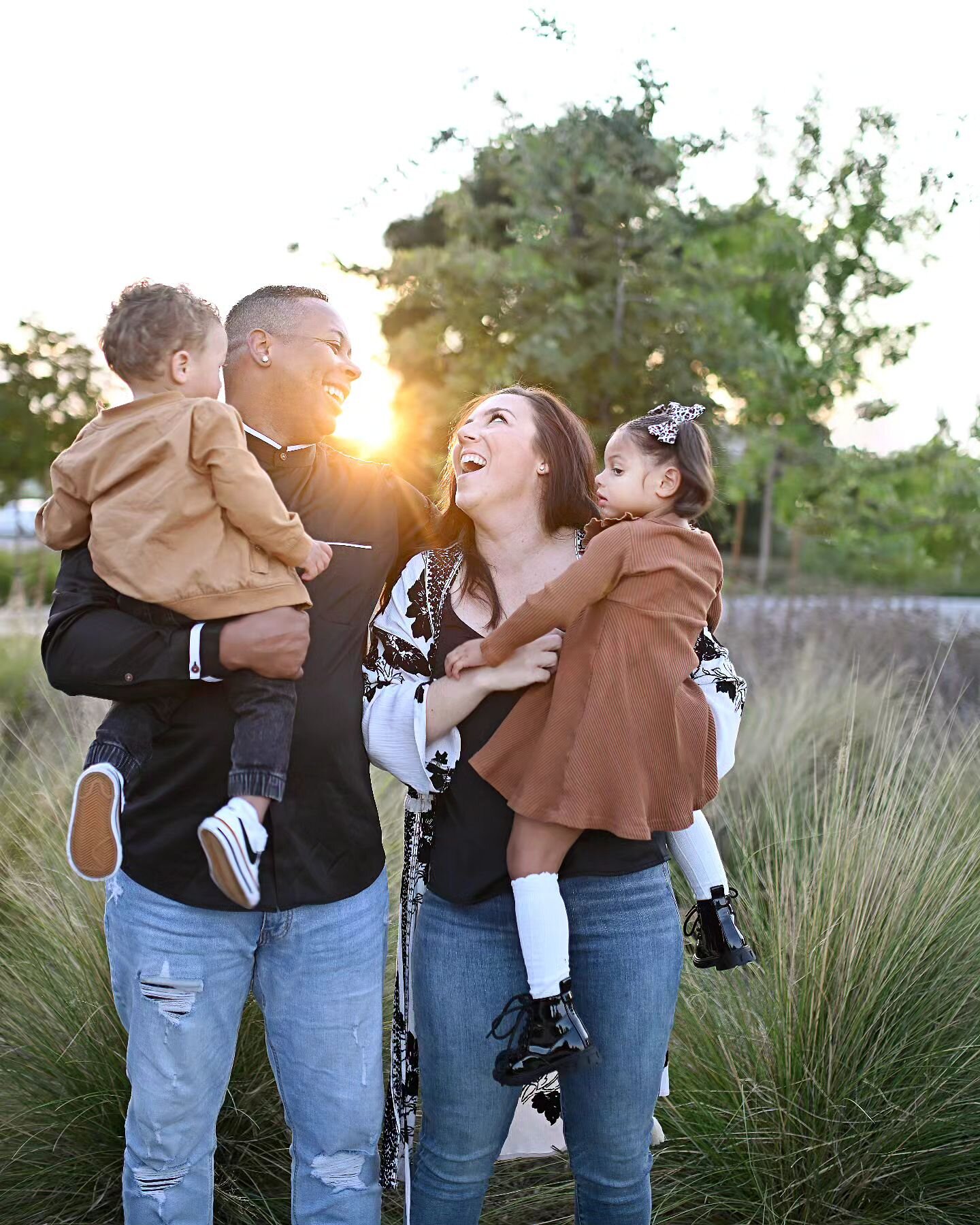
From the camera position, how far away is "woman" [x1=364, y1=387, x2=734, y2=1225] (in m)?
2.25

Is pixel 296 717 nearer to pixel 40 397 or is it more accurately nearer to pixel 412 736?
pixel 412 736

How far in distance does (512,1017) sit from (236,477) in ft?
4.13

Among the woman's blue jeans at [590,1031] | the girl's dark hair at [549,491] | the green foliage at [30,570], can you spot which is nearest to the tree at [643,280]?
the girl's dark hair at [549,491]

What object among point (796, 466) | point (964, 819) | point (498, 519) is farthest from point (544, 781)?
point (796, 466)

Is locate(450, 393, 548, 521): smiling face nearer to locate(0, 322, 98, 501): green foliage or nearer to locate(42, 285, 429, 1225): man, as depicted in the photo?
locate(42, 285, 429, 1225): man

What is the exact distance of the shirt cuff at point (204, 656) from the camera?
204 cm

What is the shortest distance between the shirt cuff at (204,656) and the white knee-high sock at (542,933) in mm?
757

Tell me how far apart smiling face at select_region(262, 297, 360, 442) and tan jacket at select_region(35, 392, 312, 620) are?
25 centimetres

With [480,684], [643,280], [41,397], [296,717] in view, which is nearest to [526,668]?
[480,684]

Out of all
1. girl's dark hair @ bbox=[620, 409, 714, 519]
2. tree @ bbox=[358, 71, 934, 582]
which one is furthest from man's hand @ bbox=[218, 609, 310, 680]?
tree @ bbox=[358, 71, 934, 582]

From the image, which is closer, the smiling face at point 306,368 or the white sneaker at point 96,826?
the white sneaker at point 96,826

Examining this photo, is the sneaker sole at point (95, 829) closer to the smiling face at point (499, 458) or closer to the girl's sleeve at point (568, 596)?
the girl's sleeve at point (568, 596)

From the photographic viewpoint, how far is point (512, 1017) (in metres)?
2.27

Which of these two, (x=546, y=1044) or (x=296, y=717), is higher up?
(x=296, y=717)
